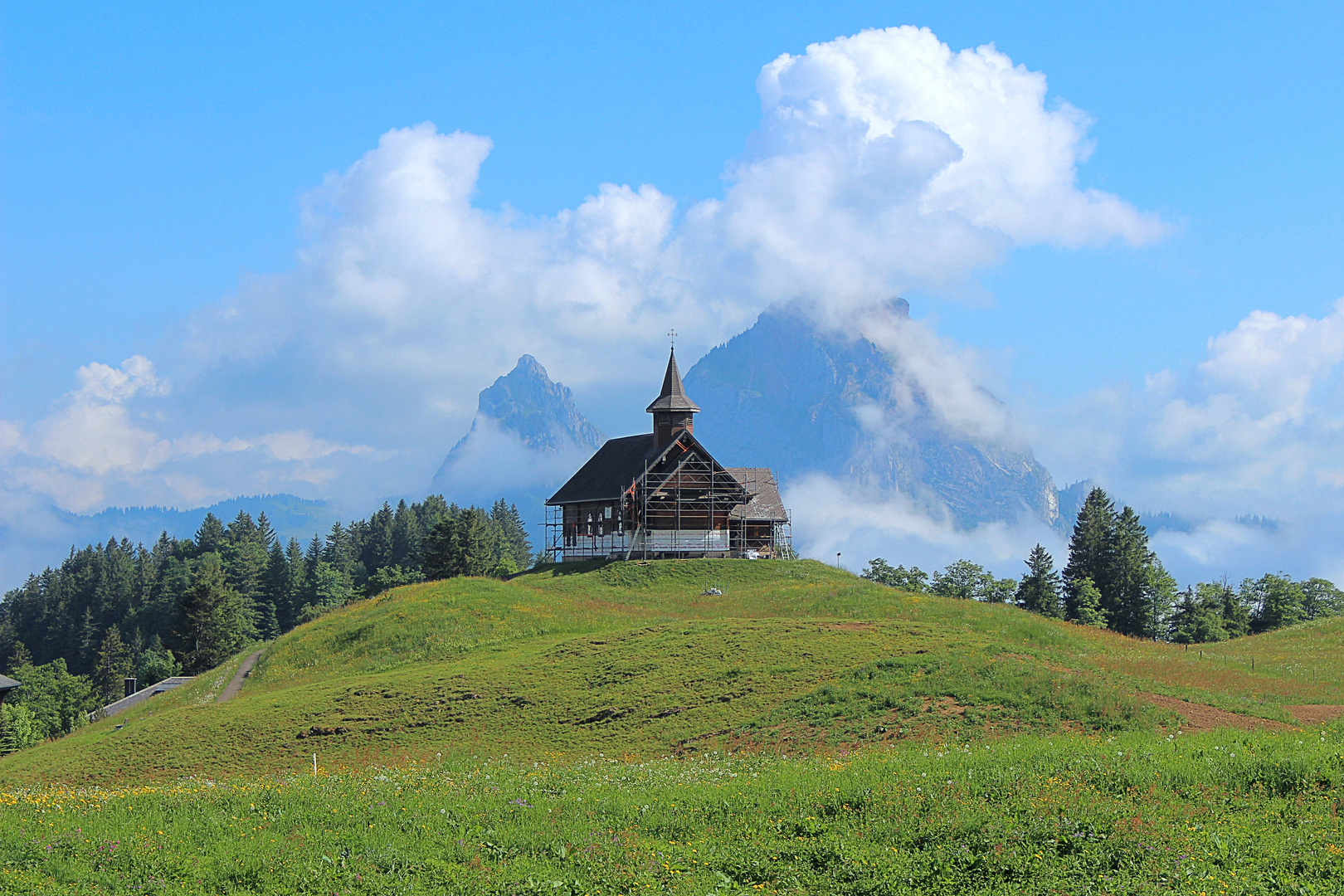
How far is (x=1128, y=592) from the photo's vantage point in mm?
87438

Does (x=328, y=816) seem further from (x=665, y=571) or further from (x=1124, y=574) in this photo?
(x=1124, y=574)

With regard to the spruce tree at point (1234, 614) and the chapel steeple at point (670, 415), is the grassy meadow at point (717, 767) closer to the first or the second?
the chapel steeple at point (670, 415)

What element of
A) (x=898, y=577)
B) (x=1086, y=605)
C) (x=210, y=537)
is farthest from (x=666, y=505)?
(x=210, y=537)

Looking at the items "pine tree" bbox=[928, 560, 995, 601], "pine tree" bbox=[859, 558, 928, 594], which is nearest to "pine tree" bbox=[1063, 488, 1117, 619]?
"pine tree" bbox=[928, 560, 995, 601]

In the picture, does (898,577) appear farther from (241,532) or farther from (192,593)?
(241,532)

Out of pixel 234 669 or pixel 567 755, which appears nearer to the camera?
pixel 567 755

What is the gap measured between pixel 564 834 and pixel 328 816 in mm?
4055

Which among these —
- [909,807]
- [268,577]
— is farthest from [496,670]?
[268,577]

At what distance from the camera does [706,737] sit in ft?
85.5

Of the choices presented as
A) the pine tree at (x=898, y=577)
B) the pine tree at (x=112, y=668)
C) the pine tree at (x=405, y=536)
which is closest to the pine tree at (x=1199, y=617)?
the pine tree at (x=898, y=577)

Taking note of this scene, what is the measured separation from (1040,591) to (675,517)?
120ft

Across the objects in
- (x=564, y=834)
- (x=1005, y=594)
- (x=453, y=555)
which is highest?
(x=453, y=555)

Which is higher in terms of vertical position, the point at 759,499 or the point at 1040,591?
the point at 759,499

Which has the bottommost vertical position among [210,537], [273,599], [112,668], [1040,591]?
[112,668]
